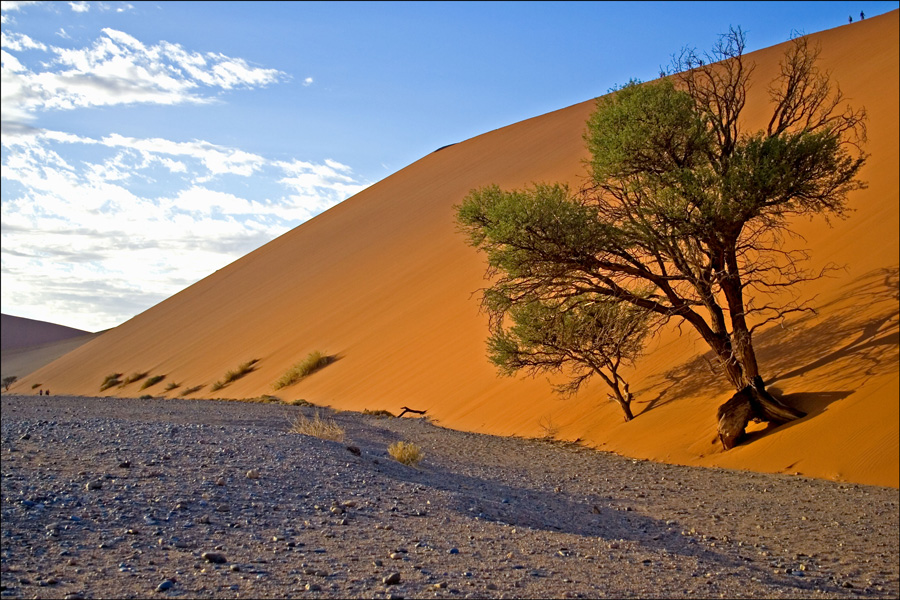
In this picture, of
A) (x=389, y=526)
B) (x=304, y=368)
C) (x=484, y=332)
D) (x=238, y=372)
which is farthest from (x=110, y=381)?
(x=389, y=526)

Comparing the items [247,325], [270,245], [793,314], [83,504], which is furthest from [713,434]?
[270,245]

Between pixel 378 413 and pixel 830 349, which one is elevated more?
pixel 830 349

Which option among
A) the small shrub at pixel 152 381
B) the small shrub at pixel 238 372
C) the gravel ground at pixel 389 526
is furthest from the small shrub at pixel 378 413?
the small shrub at pixel 152 381

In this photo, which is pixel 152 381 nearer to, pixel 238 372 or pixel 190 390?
pixel 190 390

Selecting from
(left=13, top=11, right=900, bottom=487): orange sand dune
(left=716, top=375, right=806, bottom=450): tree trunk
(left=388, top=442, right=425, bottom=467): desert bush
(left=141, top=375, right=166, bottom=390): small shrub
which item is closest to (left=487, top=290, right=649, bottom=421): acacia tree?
(left=13, top=11, right=900, bottom=487): orange sand dune

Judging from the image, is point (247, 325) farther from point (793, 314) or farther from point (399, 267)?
point (793, 314)

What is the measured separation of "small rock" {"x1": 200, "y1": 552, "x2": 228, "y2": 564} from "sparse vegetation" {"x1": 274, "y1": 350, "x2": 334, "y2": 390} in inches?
809

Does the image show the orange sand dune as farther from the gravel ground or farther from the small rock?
the small rock

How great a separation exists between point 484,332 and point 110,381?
2227 cm

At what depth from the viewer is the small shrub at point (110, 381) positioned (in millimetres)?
36312

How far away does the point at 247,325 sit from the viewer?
37.8 m

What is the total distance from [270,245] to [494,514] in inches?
1909

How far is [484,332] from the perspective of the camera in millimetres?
22656

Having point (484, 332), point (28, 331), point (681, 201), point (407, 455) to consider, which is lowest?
point (407, 455)
